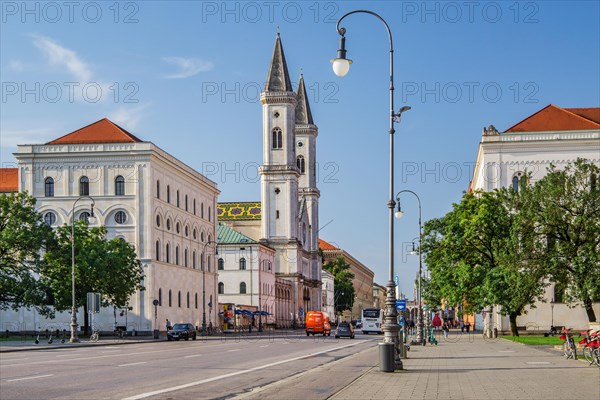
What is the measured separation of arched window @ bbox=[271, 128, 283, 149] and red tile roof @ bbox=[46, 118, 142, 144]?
55.4 m

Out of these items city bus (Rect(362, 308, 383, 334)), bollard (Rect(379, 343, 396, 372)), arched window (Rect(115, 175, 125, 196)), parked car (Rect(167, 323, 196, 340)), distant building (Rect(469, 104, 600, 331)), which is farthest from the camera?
city bus (Rect(362, 308, 383, 334))

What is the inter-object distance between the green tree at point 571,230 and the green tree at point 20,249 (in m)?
35.6

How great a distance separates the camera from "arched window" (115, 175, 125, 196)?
83125 millimetres

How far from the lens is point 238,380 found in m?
23.7

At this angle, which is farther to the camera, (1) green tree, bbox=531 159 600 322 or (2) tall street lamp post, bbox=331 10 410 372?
(1) green tree, bbox=531 159 600 322

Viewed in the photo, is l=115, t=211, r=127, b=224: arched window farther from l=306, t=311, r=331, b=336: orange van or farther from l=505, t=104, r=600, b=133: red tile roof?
l=505, t=104, r=600, b=133: red tile roof

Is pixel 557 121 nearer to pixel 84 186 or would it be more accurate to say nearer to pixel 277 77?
pixel 84 186

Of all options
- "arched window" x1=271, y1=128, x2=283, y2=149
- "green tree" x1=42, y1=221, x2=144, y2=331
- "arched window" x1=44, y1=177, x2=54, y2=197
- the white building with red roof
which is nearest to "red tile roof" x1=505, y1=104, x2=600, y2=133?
the white building with red roof

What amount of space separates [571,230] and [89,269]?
3425cm

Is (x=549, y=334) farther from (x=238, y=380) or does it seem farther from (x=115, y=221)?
(x=238, y=380)

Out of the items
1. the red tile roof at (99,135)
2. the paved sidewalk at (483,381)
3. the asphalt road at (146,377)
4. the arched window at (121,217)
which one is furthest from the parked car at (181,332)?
the paved sidewalk at (483,381)

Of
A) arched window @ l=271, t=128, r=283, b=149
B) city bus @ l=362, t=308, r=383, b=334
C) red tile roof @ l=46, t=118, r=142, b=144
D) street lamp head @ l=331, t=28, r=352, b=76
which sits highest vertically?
arched window @ l=271, t=128, r=283, b=149

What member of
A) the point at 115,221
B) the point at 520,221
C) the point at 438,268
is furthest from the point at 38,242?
the point at 520,221

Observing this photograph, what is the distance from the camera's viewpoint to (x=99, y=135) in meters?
85.8
